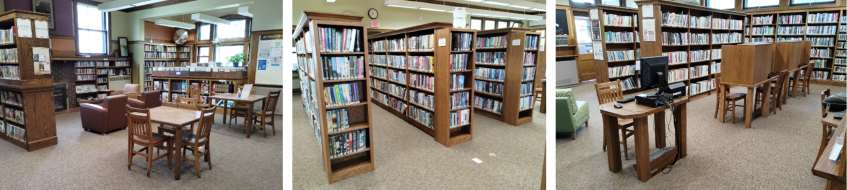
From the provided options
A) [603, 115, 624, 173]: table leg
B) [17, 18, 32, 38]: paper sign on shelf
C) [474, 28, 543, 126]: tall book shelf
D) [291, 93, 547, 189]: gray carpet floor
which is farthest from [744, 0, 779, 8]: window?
[17, 18, 32, 38]: paper sign on shelf

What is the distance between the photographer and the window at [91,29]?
10.7ft

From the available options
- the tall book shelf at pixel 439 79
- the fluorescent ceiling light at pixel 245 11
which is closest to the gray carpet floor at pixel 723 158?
the tall book shelf at pixel 439 79

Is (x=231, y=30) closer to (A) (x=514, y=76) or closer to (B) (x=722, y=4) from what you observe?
(A) (x=514, y=76)

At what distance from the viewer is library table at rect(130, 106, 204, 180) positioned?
11.6 ft

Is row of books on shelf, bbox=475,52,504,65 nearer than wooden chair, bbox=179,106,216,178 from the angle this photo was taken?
No

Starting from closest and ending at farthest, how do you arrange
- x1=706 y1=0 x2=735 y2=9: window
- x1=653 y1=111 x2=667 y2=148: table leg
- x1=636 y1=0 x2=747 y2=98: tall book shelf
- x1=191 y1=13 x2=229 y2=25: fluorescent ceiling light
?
x1=653 y1=111 x2=667 y2=148: table leg < x1=191 y1=13 x2=229 y2=25: fluorescent ceiling light < x1=636 y1=0 x2=747 y2=98: tall book shelf < x1=706 y1=0 x2=735 y2=9: window

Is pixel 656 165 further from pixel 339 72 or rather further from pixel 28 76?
pixel 28 76

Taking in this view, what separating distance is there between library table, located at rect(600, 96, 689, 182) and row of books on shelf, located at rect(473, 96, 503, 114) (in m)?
2.59

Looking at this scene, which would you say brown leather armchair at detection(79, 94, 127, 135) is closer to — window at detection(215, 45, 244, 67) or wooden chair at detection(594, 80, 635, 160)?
window at detection(215, 45, 244, 67)

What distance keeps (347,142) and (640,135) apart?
2.65 metres

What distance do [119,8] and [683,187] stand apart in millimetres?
4899

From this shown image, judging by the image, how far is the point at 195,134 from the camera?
12.9ft

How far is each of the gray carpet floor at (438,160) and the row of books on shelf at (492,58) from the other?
1.01 m

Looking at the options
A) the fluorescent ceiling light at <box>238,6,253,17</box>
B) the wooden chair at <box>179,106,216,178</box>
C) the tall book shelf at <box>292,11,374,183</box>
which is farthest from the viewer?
the fluorescent ceiling light at <box>238,6,253,17</box>
